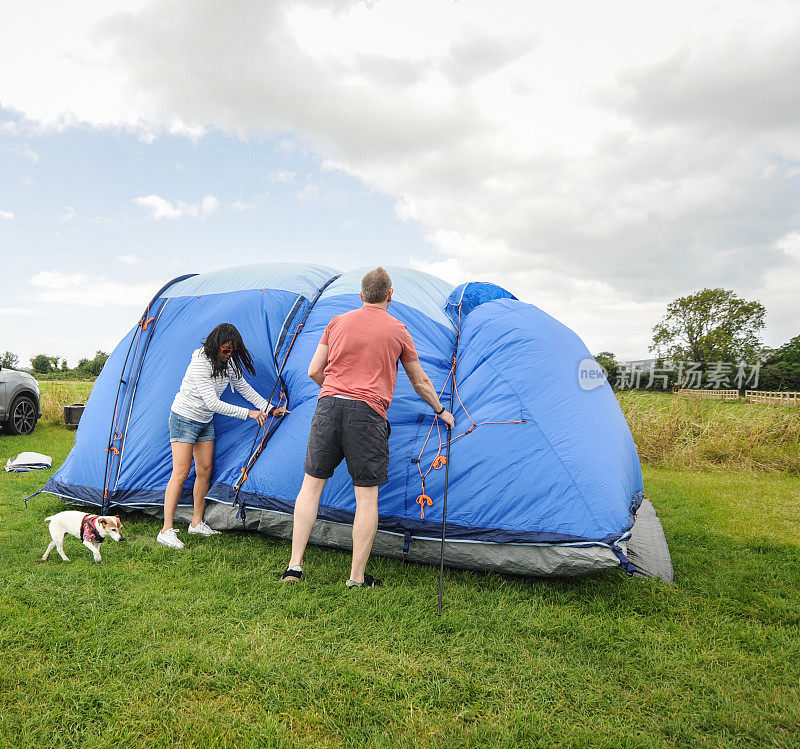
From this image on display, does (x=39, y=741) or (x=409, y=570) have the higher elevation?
(x=409, y=570)

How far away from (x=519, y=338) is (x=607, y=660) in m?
2.08

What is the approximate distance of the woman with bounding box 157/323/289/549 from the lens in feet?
12.7

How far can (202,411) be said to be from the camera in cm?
395

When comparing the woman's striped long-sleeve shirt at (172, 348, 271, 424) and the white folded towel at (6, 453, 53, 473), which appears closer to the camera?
the woman's striped long-sleeve shirt at (172, 348, 271, 424)

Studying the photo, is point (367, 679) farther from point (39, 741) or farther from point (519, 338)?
point (519, 338)

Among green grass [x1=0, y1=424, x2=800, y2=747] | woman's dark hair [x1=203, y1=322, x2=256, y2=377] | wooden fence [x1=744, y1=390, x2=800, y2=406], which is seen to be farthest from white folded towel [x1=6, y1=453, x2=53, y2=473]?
wooden fence [x1=744, y1=390, x2=800, y2=406]

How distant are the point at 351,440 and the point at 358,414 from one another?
6.0 inches

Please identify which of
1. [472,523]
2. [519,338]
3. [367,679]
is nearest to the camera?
[367,679]

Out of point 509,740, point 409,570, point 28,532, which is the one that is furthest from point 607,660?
point 28,532

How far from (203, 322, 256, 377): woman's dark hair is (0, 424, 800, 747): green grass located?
1244 mm

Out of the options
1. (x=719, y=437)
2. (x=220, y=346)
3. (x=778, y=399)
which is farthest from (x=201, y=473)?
(x=778, y=399)

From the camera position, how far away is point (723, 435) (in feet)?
27.3

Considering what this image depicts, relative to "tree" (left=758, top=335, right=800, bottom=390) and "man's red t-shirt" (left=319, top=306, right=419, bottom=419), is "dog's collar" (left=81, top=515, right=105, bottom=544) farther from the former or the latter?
"tree" (left=758, top=335, right=800, bottom=390)

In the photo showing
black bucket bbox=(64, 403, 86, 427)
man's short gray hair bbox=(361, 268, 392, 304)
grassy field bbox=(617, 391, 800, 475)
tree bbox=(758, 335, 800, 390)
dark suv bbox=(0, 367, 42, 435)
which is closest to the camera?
man's short gray hair bbox=(361, 268, 392, 304)
